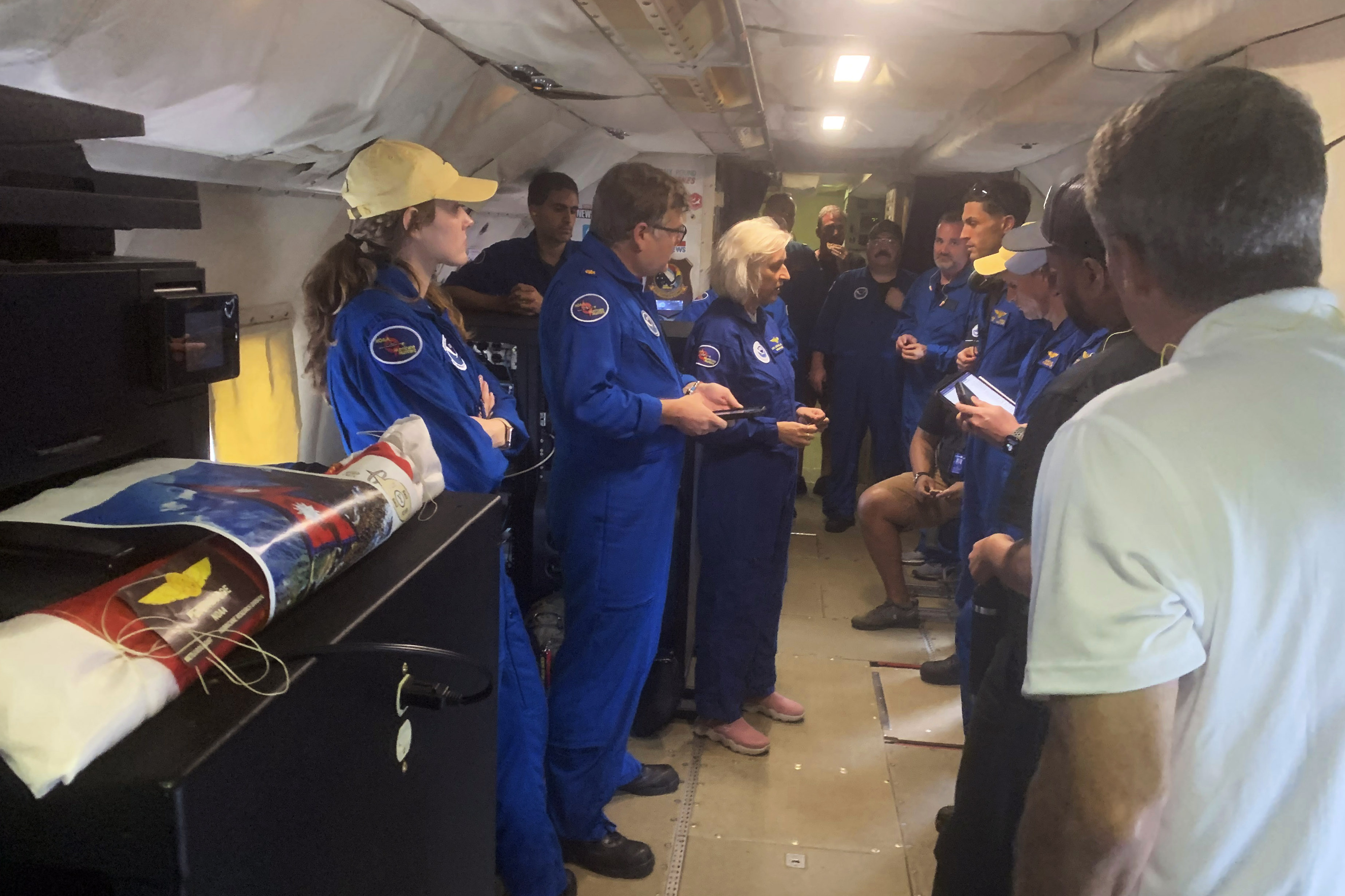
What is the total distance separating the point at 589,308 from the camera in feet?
6.19

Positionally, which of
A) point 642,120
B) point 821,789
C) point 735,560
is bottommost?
point 821,789

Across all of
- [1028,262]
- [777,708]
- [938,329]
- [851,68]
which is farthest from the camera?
[938,329]

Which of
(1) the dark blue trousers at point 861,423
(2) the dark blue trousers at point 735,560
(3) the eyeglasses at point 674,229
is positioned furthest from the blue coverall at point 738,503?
(1) the dark blue trousers at point 861,423

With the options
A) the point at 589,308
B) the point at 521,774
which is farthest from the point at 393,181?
the point at 521,774

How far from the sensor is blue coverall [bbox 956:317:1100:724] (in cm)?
205

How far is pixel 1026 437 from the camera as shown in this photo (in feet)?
5.18

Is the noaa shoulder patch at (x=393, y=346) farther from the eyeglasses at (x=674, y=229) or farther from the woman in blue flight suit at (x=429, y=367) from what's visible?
the eyeglasses at (x=674, y=229)

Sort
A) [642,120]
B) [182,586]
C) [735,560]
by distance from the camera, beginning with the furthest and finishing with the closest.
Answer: [642,120], [735,560], [182,586]

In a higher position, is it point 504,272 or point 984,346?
point 504,272

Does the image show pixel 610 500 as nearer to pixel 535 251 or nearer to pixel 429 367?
pixel 429 367

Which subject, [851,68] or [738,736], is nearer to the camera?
[738,736]

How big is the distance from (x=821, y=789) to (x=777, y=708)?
367 millimetres

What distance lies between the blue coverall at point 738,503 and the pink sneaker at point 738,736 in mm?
26

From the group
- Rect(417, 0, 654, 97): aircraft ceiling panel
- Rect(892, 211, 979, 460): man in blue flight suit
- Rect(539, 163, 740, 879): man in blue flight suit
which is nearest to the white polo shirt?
Rect(539, 163, 740, 879): man in blue flight suit
